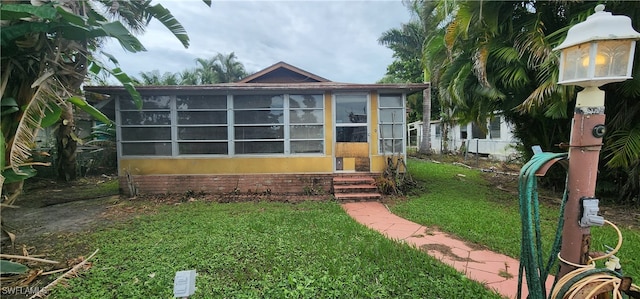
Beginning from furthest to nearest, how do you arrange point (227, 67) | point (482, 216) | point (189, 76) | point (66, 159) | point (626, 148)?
point (227, 67), point (189, 76), point (66, 159), point (482, 216), point (626, 148)

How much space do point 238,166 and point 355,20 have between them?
982cm

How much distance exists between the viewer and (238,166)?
770 cm

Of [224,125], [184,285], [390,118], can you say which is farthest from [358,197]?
[184,285]

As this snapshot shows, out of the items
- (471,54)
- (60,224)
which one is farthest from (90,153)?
(471,54)

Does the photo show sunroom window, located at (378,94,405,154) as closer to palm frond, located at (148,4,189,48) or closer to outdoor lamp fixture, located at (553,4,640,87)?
palm frond, located at (148,4,189,48)

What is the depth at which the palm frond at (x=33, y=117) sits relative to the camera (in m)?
3.03

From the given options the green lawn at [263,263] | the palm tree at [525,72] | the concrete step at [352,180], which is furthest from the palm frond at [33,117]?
the palm tree at [525,72]

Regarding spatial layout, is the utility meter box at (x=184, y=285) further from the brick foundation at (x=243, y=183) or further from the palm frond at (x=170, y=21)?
the brick foundation at (x=243, y=183)

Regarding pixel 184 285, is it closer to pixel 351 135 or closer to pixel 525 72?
pixel 351 135

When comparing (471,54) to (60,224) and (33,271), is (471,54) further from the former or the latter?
(60,224)

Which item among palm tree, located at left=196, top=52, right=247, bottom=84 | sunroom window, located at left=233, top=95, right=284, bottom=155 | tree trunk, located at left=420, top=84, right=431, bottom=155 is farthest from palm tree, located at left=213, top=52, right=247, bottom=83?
sunroom window, located at left=233, top=95, right=284, bottom=155

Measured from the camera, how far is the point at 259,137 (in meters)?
7.76

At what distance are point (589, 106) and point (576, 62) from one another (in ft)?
0.83

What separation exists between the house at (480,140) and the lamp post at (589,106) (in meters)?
10.7
